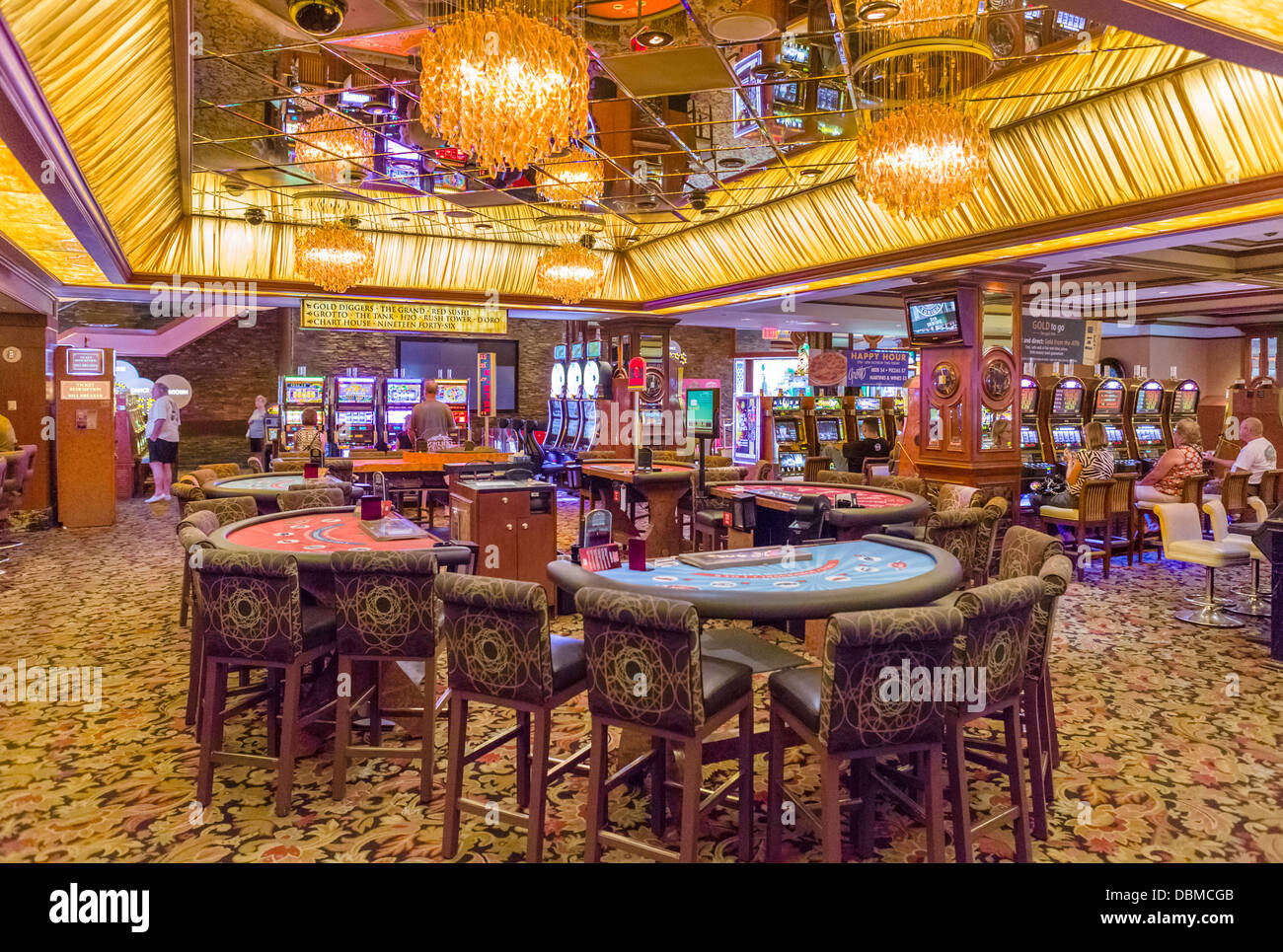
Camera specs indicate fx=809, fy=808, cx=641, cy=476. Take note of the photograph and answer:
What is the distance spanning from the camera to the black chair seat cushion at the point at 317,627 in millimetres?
3078

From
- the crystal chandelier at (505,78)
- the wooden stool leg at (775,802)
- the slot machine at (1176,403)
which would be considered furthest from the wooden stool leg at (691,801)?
the slot machine at (1176,403)

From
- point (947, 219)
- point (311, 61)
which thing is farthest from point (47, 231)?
point (947, 219)

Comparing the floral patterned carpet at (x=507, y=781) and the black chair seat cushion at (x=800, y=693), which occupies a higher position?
the black chair seat cushion at (x=800, y=693)

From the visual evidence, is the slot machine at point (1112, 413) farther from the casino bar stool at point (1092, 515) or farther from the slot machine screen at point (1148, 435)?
the casino bar stool at point (1092, 515)

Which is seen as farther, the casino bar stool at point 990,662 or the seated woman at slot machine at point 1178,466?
the seated woman at slot machine at point 1178,466

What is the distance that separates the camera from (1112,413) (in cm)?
950

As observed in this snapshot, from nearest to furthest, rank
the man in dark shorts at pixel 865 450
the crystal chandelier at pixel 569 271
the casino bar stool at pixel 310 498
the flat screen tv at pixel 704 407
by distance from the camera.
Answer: the casino bar stool at pixel 310 498
the crystal chandelier at pixel 569 271
the man in dark shorts at pixel 865 450
the flat screen tv at pixel 704 407

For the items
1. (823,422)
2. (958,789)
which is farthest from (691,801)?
(823,422)

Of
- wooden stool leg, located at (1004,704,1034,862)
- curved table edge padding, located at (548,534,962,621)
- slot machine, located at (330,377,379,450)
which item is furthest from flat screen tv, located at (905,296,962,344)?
slot machine, located at (330,377,379,450)

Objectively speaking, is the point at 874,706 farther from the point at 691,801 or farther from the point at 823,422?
the point at 823,422

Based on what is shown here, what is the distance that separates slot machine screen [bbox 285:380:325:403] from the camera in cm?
1195

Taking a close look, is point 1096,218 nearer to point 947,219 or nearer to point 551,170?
point 947,219

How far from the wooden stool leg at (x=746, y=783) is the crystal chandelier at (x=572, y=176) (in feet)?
16.3

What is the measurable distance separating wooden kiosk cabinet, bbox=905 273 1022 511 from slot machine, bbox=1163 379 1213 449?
10.1 ft
